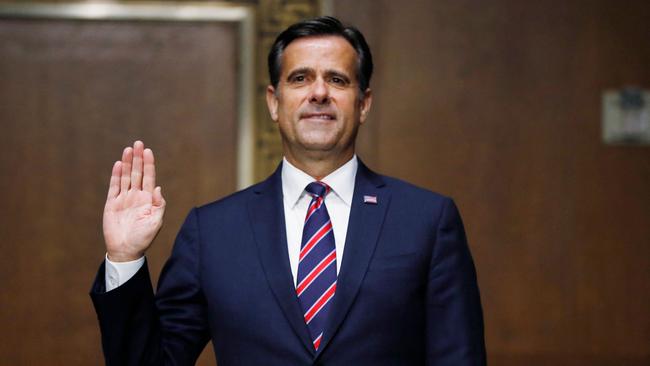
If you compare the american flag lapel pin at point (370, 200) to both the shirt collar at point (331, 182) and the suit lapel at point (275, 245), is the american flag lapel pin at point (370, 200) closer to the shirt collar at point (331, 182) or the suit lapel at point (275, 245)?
the shirt collar at point (331, 182)

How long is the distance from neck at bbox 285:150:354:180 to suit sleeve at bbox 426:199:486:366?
220mm

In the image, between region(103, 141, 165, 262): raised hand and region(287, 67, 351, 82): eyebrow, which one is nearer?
region(103, 141, 165, 262): raised hand

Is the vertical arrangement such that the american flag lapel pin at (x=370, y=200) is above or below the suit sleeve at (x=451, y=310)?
above

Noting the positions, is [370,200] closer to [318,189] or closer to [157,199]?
[318,189]

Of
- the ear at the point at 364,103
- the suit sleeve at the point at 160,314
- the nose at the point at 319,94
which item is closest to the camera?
the suit sleeve at the point at 160,314

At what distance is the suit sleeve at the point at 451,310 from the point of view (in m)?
1.56

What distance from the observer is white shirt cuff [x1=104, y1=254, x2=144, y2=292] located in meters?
1.53

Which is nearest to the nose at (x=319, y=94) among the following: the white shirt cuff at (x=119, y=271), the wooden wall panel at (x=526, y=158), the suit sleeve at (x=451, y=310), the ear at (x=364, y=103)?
the ear at (x=364, y=103)

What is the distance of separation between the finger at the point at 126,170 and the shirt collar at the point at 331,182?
0.29 m

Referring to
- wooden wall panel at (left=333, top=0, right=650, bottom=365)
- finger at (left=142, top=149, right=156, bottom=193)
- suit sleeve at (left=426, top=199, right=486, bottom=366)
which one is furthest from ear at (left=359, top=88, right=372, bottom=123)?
wooden wall panel at (left=333, top=0, right=650, bottom=365)

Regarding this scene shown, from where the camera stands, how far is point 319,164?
1676mm

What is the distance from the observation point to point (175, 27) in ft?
9.75

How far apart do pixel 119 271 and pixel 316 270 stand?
1.10 feet

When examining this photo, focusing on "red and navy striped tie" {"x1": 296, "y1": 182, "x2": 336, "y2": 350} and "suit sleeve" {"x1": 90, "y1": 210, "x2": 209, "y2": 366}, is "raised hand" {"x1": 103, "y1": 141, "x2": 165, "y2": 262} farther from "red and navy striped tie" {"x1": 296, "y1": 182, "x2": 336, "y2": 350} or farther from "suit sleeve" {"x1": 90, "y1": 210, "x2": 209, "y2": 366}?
"red and navy striped tie" {"x1": 296, "y1": 182, "x2": 336, "y2": 350}
